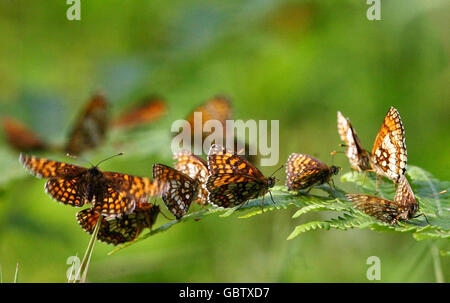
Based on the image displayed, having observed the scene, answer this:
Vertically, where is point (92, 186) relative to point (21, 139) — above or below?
below

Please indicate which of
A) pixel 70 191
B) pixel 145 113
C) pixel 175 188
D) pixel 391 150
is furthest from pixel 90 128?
pixel 391 150

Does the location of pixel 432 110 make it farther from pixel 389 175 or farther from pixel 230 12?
pixel 389 175

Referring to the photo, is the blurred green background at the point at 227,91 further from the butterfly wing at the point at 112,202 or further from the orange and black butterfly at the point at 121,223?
the butterfly wing at the point at 112,202

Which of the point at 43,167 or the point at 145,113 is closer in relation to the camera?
the point at 43,167

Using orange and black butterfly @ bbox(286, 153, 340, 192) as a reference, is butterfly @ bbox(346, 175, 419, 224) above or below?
below

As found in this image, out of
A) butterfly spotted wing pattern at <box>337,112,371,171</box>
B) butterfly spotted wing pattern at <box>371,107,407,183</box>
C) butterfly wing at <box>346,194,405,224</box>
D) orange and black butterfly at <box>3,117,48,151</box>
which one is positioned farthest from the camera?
orange and black butterfly at <box>3,117,48,151</box>

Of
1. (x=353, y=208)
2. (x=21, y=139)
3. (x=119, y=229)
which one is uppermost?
(x=21, y=139)

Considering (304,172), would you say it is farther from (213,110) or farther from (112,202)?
(213,110)

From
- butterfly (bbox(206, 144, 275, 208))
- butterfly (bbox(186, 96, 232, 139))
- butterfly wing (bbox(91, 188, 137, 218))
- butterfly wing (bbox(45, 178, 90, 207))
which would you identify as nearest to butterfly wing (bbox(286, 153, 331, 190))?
butterfly (bbox(206, 144, 275, 208))

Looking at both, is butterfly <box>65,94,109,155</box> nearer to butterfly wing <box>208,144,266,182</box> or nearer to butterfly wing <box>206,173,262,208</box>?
butterfly wing <box>208,144,266,182</box>
